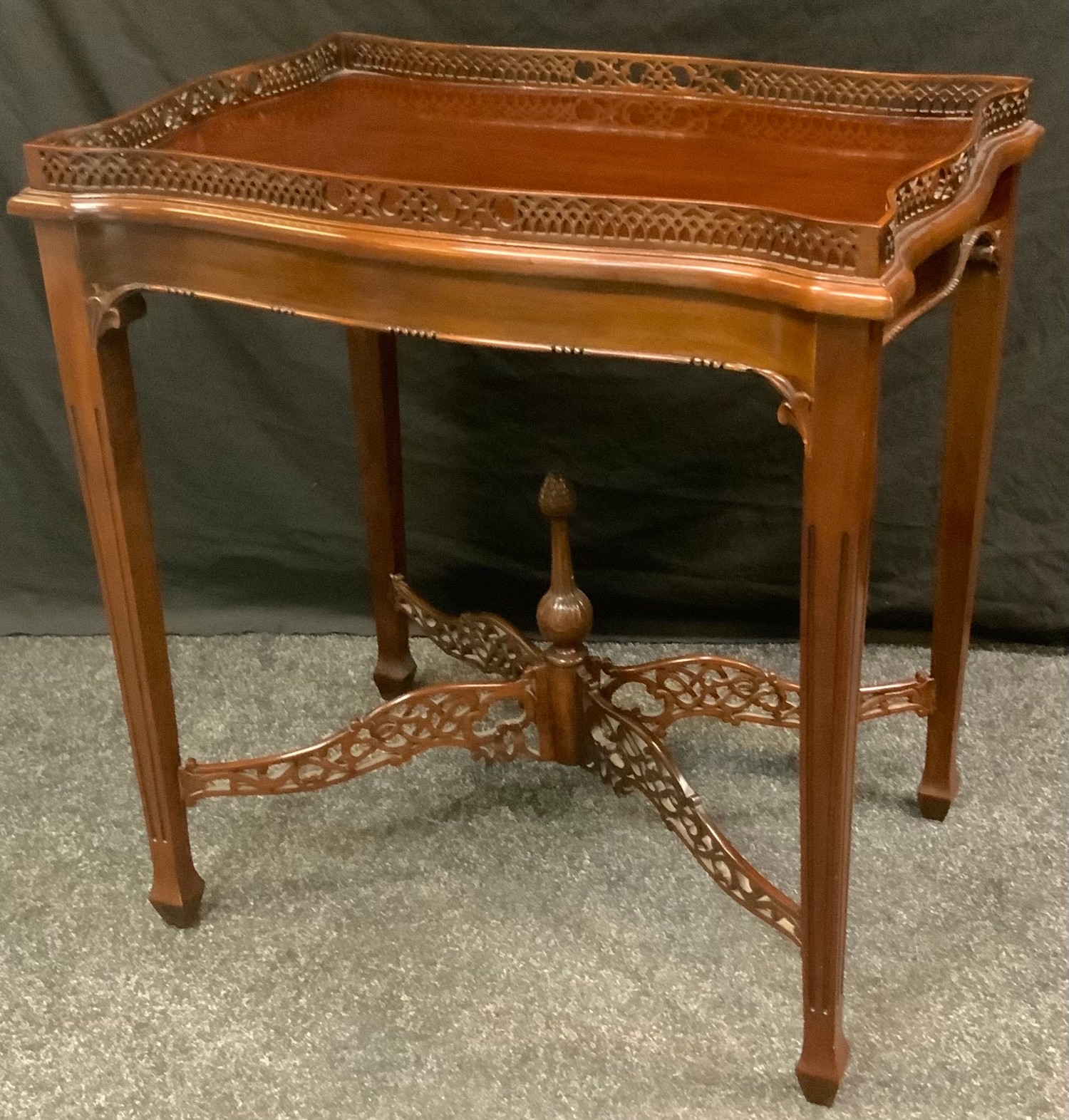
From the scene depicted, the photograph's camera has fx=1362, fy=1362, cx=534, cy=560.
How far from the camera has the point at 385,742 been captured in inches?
50.2

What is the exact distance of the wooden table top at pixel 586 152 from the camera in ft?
2.75

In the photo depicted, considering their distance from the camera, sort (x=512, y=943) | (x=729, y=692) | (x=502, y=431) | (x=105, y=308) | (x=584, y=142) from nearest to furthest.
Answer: (x=105, y=308), (x=584, y=142), (x=512, y=943), (x=729, y=692), (x=502, y=431)

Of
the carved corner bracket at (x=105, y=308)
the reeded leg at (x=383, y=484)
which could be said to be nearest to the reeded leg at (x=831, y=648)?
the carved corner bracket at (x=105, y=308)

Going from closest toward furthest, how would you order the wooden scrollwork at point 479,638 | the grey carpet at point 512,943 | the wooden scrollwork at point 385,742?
the grey carpet at point 512,943, the wooden scrollwork at point 385,742, the wooden scrollwork at point 479,638

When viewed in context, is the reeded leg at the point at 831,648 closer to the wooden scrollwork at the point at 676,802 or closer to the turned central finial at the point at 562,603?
the wooden scrollwork at the point at 676,802

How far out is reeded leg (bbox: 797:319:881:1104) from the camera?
0.82m

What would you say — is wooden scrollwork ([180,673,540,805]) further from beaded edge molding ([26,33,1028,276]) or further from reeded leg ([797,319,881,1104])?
beaded edge molding ([26,33,1028,276])

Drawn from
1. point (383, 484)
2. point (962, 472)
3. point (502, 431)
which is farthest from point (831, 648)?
point (502, 431)

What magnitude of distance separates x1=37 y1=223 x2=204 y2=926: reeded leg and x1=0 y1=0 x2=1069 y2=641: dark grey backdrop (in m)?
0.57

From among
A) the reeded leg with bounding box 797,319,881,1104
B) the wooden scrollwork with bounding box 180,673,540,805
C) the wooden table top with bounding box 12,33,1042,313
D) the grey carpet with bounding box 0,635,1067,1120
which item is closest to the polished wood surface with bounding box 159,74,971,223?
the wooden table top with bounding box 12,33,1042,313

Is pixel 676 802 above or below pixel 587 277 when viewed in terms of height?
below

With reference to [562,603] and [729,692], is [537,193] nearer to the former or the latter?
[562,603]

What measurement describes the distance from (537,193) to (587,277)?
0.20 ft

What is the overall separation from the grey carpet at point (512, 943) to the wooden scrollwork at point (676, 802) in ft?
0.35
